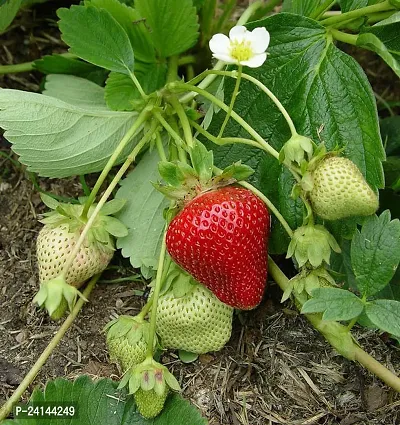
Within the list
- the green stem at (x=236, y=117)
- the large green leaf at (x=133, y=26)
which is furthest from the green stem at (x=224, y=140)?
the large green leaf at (x=133, y=26)

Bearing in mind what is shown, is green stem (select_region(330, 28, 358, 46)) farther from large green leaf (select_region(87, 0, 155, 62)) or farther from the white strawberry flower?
large green leaf (select_region(87, 0, 155, 62))

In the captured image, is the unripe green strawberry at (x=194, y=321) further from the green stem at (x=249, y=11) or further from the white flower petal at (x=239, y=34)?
the green stem at (x=249, y=11)

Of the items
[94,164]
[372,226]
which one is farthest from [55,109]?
[372,226]

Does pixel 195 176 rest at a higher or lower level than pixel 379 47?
lower

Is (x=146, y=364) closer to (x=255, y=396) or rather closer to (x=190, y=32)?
(x=255, y=396)

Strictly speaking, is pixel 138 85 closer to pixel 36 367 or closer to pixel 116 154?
pixel 116 154

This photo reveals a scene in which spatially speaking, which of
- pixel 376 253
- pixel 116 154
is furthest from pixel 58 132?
pixel 376 253
